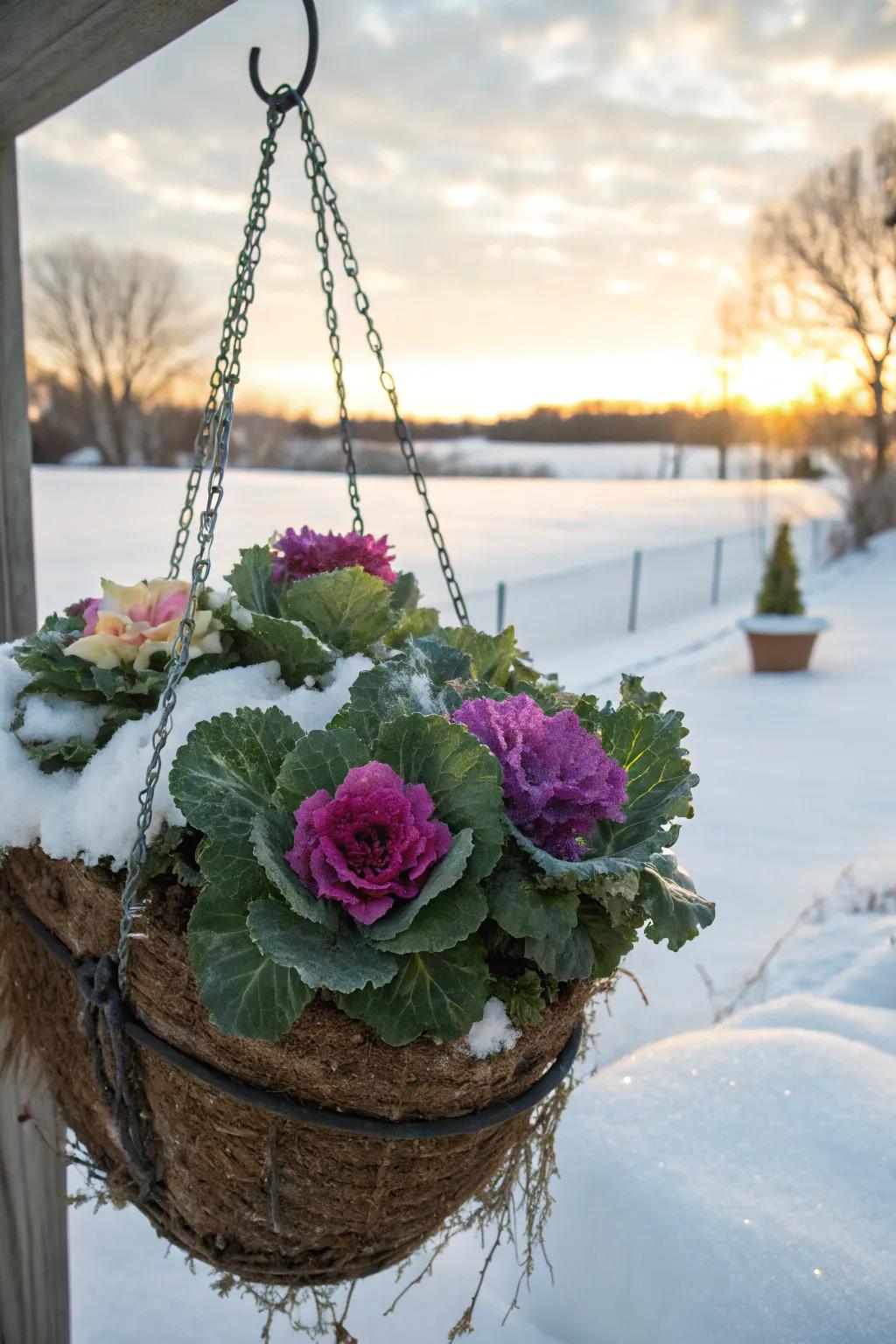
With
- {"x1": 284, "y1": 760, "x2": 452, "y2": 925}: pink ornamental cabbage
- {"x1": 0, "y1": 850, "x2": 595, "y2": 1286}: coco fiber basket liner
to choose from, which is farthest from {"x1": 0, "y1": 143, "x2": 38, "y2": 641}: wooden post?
{"x1": 284, "y1": 760, "x2": 452, "y2": 925}: pink ornamental cabbage

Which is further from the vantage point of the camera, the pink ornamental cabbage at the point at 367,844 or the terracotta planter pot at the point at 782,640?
the terracotta planter pot at the point at 782,640

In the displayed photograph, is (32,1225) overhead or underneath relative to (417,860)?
underneath

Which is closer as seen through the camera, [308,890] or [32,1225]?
[308,890]

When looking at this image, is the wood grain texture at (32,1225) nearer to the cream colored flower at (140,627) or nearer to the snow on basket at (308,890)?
the snow on basket at (308,890)

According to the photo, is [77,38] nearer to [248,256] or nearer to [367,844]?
[248,256]

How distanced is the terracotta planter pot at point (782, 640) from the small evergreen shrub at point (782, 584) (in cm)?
9

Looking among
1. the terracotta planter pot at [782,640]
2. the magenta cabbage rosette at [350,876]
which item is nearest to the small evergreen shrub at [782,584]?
the terracotta planter pot at [782,640]

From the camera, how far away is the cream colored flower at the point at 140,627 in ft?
2.85

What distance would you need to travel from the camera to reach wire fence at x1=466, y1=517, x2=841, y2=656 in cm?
684

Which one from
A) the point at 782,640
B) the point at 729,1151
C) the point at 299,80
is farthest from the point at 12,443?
the point at 782,640

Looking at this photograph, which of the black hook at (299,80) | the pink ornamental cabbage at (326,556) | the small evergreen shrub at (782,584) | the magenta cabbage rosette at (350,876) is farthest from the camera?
the small evergreen shrub at (782,584)

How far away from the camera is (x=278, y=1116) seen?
2.45 feet

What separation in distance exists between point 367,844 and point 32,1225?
0.99 metres

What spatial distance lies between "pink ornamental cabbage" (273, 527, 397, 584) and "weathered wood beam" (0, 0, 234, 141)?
1.58ft
